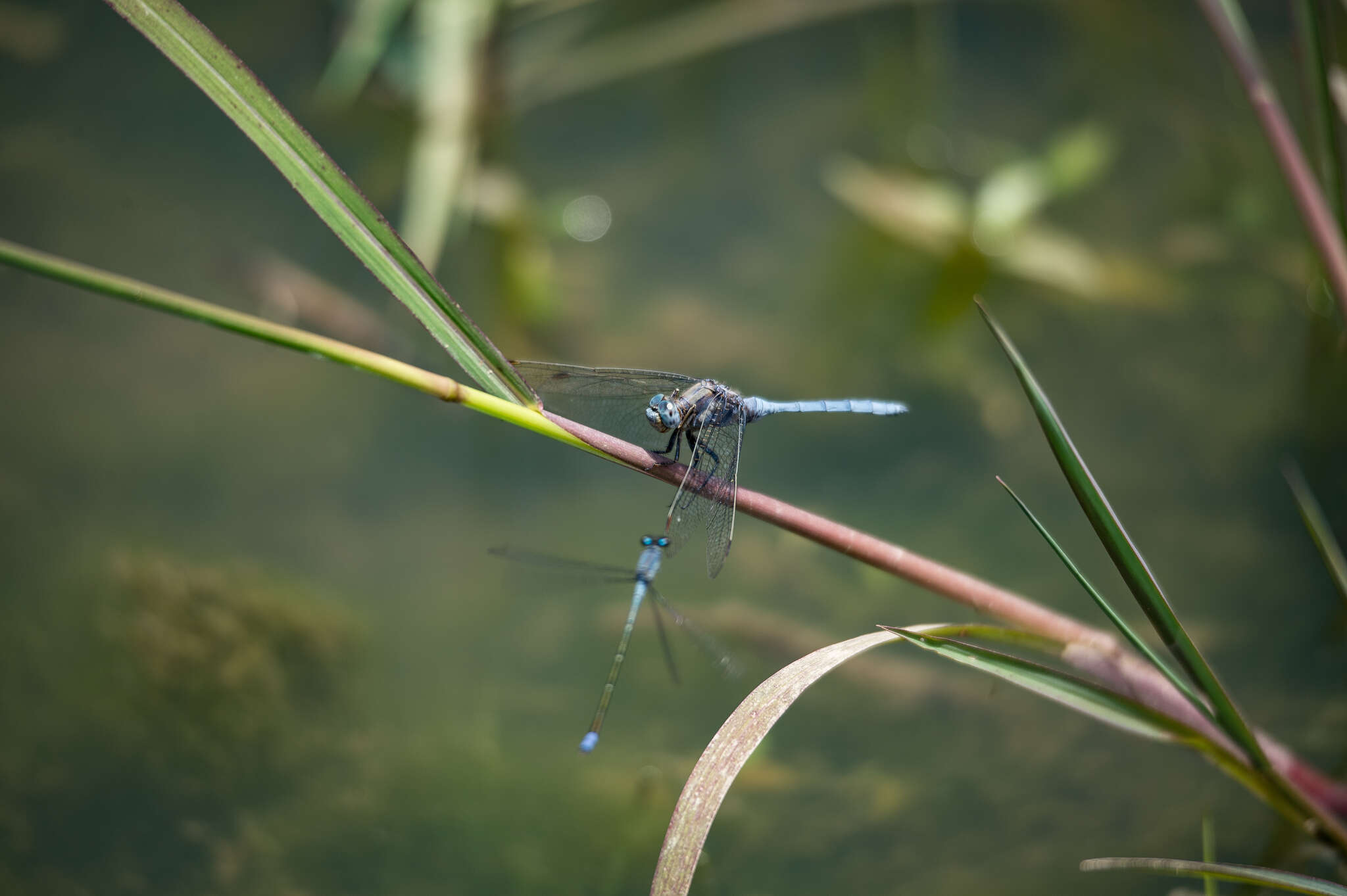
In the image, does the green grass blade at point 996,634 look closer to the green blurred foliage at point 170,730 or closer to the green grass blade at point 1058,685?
the green grass blade at point 1058,685

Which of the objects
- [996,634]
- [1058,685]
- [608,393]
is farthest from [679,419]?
[1058,685]

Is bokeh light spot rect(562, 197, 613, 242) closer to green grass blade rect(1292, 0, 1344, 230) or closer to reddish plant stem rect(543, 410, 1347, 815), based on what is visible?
reddish plant stem rect(543, 410, 1347, 815)

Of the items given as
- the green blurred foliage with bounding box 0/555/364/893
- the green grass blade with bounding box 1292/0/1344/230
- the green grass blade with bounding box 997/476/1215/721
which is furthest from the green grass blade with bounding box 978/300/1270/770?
the green blurred foliage with bounding box 0/555/364/893

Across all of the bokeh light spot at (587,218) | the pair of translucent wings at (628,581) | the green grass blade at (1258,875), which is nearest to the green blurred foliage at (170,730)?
the pair of translucent wings at (628,581)

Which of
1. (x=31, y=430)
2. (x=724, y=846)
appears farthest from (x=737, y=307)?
(x=31, y=430)

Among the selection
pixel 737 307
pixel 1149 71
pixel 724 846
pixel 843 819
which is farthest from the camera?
pixel 1149 71

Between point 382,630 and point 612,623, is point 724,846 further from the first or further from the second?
point 382,630

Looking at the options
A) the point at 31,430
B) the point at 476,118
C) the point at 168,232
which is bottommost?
the point at 31,430
